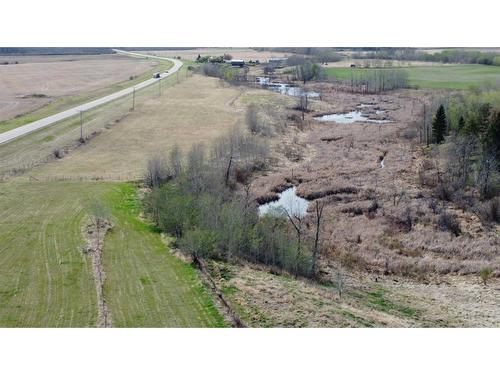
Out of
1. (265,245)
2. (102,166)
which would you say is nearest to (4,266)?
(265,245)

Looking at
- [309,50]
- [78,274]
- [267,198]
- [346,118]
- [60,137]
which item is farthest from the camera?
[346,118]

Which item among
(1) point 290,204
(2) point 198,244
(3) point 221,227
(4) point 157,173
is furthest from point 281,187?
(2) point 198,244

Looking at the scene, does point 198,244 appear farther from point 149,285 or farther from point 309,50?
point 309,50

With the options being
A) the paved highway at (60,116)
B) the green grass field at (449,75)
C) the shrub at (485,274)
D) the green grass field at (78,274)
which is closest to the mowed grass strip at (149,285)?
the green grass field at (78,274)

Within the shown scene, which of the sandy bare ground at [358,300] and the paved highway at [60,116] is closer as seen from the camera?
the sandy bare ground at [358,300]

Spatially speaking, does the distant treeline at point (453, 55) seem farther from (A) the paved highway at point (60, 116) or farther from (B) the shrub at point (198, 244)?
(A) the paved highway at point (60, 116)

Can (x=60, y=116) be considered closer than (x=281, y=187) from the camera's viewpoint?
No

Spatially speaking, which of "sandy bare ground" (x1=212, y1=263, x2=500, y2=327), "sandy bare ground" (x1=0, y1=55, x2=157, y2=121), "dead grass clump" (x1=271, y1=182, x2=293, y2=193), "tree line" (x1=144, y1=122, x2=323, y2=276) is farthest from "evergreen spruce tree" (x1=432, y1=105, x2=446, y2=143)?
"sandy bare ground" (x1=0, y1=55, x2=157, y2=121)
